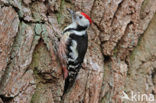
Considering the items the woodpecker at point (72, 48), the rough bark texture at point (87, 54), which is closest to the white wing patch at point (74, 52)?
the woodpecker at point (72, 48)

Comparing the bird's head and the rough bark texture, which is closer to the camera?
the rough bark texture

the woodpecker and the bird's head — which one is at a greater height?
the bird's head

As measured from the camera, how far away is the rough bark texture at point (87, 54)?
3.52 metres

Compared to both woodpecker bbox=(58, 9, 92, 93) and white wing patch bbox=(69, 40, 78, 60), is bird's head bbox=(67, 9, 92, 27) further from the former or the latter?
white wing patch bbox=(69, 40, 78, 60)

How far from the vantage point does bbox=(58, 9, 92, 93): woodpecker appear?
12.9 ft

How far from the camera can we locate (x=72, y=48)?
3.92 m

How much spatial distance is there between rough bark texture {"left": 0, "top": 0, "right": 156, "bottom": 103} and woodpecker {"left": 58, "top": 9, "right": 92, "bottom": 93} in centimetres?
16

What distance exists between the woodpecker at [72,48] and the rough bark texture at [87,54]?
0.54 feet

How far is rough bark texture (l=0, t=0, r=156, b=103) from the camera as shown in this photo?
11.5 ft

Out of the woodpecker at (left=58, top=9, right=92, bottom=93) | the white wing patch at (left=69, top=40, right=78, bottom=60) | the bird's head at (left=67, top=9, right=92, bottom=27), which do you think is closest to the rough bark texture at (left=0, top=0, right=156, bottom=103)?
the woodpecker at (left=58, top=9, right=92, bottom=93)

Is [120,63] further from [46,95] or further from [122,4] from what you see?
[46,95]

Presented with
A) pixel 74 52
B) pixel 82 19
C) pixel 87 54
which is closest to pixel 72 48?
pixel 74 52

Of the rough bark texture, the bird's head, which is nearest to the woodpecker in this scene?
the bird's head

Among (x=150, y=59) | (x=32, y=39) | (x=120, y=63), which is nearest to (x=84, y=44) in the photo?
(x=32, y=39)
